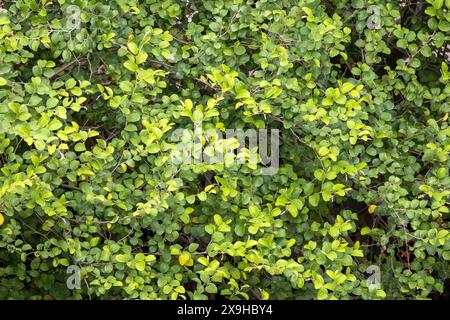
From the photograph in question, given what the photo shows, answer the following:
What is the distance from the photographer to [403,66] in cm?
378

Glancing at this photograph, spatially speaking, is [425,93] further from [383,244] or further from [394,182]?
[383,244]

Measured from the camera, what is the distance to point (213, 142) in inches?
133

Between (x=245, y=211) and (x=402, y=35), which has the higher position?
(x=402, y=35)

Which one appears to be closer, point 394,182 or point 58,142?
point 58,142

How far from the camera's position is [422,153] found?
12.7 ft

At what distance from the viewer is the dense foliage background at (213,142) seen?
3445 millimetres

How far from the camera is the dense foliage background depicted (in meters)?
3.45

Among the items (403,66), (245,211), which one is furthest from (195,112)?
(403,66)

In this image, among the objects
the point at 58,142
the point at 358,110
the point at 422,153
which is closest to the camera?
the point at 58,142

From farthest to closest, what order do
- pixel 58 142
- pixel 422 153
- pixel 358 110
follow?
1. pixel 422 153
2. pixel 358 110
3. pixel 58 142

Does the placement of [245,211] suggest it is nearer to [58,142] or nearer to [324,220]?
[324,220]

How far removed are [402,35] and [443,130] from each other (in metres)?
0.46
